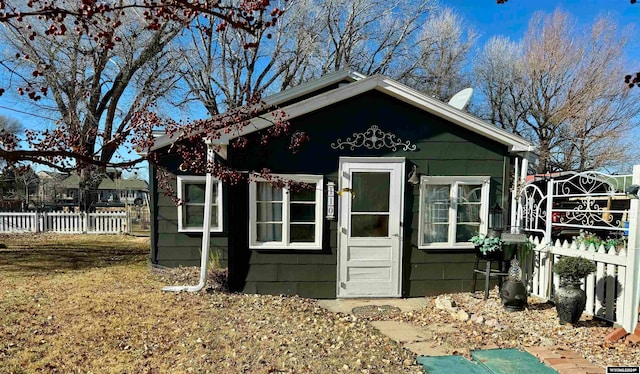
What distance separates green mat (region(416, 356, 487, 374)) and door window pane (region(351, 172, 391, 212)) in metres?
2.40

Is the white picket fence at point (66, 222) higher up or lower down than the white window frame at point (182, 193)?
lower down

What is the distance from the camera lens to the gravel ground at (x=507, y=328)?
12.1ft

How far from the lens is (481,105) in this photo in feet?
70.8

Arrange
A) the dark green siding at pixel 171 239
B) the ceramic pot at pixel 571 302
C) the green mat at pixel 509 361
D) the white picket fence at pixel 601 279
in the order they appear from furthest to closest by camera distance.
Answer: the dark green siding at pixel 171 239 < the ceramic pot at pixel 571 302 < the white picket fence at pixel 601 279 < the green mat at pixel 509 361

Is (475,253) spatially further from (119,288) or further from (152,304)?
(119,288)

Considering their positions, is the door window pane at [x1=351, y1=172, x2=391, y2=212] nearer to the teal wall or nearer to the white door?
the white door

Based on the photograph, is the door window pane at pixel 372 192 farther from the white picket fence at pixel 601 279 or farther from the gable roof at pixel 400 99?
the white picket fence at pixel 601 279

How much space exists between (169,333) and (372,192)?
322 centimetres

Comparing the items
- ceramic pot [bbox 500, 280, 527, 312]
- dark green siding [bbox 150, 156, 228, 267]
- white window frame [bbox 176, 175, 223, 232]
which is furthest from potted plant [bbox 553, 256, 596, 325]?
white window frame [bbox 176, 175, 223, 232]

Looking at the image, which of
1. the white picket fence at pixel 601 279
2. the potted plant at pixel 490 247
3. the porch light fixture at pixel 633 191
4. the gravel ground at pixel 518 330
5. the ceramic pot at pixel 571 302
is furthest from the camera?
the potted plant at pixel 490 247

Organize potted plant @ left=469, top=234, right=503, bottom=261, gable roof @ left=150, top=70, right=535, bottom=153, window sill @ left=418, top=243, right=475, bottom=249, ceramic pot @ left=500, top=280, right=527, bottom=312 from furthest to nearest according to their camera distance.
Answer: window sill @ left=418, top=243, right=475, bottom=249 → gable roof @ left=150, top=70, right=535, bottom=153 → potted plant @ left=469, top=234, right=503, bottom=261 → ceramic pot @ left=500, top=280, right=527, bottom=312

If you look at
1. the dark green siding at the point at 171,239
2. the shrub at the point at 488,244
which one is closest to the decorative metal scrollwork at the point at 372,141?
the shrub at the point at 488,244

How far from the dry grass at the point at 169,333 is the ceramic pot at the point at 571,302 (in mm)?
2019

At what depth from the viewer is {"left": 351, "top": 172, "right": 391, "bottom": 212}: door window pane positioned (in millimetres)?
5602
